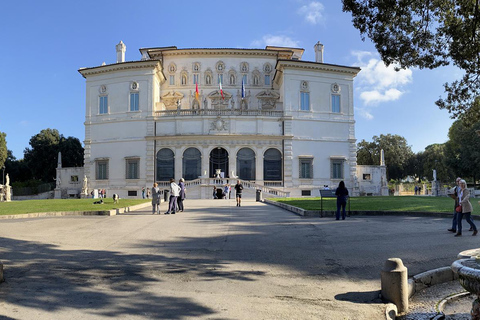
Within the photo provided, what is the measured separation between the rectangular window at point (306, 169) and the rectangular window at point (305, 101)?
585 centimetres

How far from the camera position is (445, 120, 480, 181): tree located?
5016 cm

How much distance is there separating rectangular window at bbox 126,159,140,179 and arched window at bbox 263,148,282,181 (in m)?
13.9

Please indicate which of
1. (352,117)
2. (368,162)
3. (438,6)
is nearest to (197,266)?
(438,6)

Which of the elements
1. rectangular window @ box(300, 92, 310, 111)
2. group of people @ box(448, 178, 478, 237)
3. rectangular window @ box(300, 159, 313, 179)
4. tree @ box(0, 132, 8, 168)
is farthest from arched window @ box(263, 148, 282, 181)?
tree @ box(0, 132, 8, 168)

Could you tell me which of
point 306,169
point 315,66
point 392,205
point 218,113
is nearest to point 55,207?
point 392,205

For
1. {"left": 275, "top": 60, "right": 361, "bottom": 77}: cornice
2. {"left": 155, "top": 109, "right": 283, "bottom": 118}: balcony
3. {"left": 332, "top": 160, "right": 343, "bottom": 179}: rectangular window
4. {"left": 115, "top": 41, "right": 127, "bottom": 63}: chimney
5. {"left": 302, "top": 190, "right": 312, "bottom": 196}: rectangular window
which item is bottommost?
{"left": 302, "top": 190, "right": 312, "bottom": 196}: rectangular window

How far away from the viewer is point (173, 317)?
454 cm

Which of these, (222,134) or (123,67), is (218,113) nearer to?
(222,134)

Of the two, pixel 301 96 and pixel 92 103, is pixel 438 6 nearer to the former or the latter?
pixel 301 96

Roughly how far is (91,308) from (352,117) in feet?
140

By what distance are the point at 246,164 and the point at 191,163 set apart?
5.93 meters

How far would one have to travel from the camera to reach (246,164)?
4191 centimetres

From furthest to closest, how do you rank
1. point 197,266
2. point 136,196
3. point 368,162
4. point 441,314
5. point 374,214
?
1. point 368,162
2. point 136,196
3. point 374,214
4. point 197,266
5. point 441,314

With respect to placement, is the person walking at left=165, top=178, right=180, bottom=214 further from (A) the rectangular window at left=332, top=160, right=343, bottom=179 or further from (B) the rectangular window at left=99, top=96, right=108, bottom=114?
(B) the rectangular window at left=99, top=96, right=108, bottom=114
